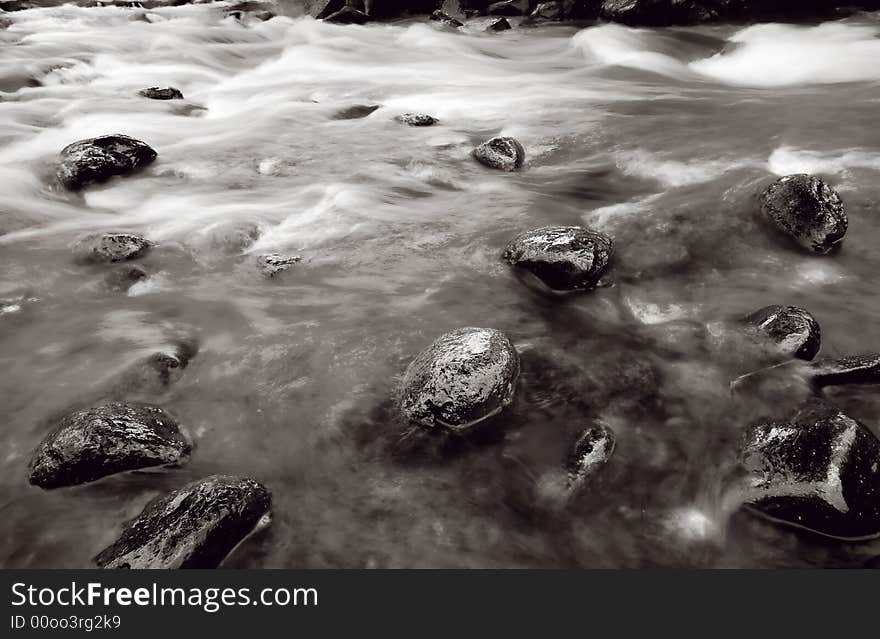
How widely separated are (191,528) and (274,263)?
2.17 m

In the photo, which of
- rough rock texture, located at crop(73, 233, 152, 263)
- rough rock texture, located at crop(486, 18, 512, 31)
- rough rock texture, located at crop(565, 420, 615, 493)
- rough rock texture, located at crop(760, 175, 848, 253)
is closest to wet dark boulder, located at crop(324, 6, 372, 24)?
rough rock texture, located at crop(486, 18, 512, 31)

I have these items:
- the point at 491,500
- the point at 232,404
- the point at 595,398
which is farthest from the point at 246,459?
the point at 595,398

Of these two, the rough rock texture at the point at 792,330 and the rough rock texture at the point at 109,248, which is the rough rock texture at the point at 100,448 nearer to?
the rough rock texture at the point at 109,248

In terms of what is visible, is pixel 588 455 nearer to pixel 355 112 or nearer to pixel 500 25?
pixel 355 112

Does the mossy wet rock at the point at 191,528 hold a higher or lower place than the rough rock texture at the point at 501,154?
lower

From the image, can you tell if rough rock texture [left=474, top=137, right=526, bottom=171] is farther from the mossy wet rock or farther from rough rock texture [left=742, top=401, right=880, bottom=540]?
the mossy wet rock

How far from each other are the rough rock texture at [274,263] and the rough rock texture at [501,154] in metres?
2.28

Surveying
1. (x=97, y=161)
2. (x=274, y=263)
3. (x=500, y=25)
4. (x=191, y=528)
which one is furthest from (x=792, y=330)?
(x=500, y=25)

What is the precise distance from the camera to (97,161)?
5.12 meters

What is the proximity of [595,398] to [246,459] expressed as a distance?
1.64 metres

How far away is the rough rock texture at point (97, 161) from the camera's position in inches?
199

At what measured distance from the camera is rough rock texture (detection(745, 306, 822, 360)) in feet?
9.48

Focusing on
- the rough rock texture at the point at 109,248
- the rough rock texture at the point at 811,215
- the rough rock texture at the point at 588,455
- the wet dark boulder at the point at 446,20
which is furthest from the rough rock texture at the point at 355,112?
the wet dark boulder at the point at 446,20

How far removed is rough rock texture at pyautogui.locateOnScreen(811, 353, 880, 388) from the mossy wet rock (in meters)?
2.62
